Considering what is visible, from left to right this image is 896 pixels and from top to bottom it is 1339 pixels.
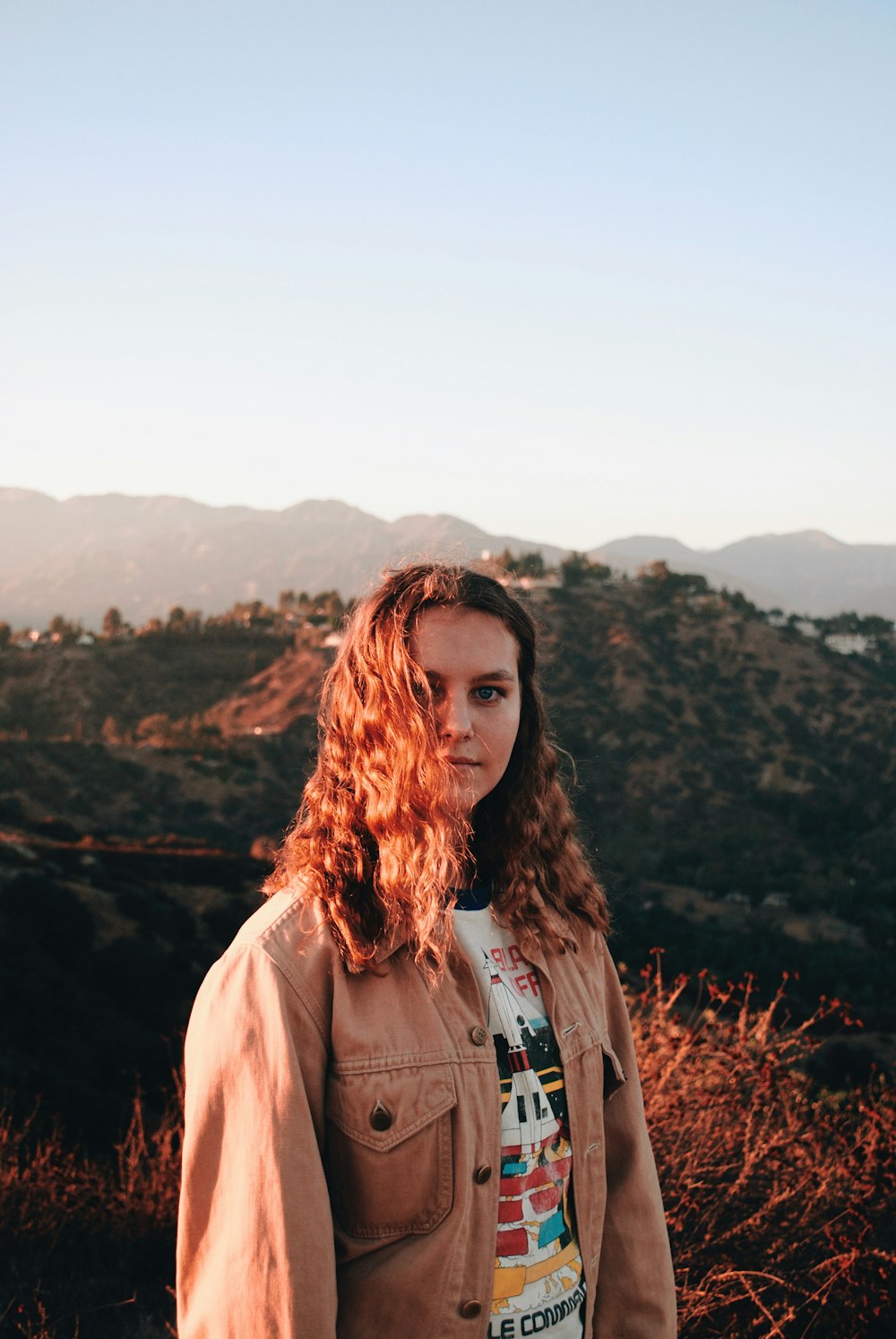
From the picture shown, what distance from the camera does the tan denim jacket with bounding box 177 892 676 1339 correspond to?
1266mm

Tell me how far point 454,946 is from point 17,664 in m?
51.6

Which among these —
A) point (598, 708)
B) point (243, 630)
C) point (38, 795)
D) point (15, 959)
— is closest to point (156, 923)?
point (15, 959)

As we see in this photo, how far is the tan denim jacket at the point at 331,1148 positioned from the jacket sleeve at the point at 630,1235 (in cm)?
44

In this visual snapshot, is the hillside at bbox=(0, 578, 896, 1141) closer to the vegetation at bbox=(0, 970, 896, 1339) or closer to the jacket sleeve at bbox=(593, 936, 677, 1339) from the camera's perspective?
the jacket sleeve at bbox=(593, 936, 677, 1339)

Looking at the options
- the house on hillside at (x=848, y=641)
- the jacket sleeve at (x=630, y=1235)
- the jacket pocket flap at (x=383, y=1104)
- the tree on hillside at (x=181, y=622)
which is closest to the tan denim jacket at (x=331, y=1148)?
the jacket pocket flap at (x=383, y=1104)

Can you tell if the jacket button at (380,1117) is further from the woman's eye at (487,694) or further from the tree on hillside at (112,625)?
the tree on hillside at (112,625)

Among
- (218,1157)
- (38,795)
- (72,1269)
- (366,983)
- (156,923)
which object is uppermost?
(366,983)

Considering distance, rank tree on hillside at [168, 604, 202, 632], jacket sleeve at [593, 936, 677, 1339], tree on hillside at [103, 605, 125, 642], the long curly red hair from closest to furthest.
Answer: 1. the long curly red hair
2. jacket sleeve at [593, 936, 677, 1339]
3. tree on hillside at [103, 605, 125, 642]
4. tree on hillside at [168, 604, 202, 632]

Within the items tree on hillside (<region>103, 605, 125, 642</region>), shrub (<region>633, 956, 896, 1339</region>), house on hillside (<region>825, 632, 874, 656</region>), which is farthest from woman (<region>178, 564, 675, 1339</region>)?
house on hillside (<region>825, 632, 874, 656</region>)

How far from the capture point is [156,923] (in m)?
9.97

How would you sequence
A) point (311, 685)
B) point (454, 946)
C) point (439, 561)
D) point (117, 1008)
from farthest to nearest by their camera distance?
point (311, 685)
point (117, 1008)
point (439, 561)
point (454, 946)

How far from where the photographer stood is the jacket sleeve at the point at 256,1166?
1259 millimetres

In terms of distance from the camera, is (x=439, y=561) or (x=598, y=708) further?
(x=598, y=708)

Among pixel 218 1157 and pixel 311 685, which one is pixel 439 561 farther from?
pixel 311 685
